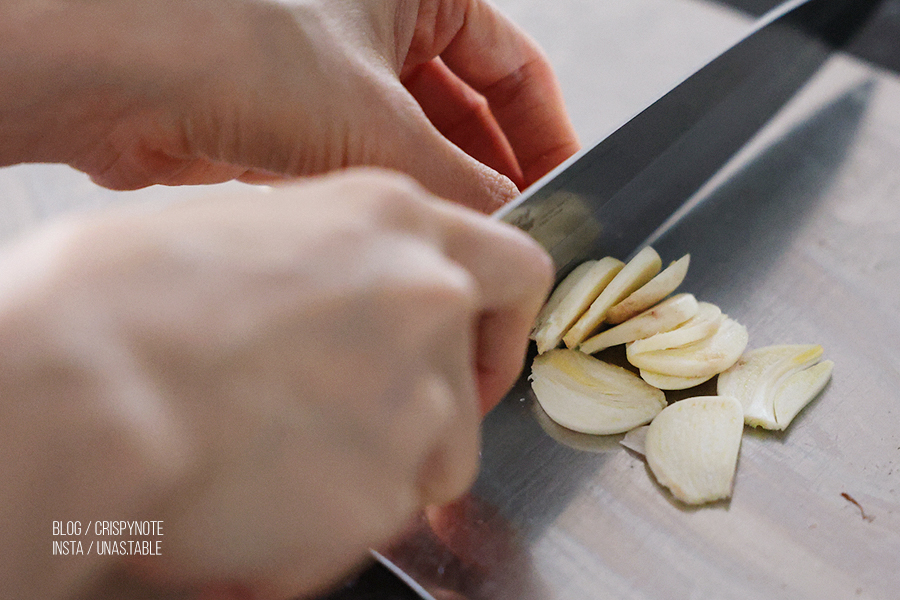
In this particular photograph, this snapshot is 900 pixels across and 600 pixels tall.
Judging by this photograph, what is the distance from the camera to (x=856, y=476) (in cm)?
59

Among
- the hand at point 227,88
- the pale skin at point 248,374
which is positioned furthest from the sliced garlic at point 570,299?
the pale skin at point 248,374

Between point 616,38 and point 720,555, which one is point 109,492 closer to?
point 720,555

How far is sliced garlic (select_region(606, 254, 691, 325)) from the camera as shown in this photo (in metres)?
0.65

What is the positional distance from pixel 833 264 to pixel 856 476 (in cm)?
27

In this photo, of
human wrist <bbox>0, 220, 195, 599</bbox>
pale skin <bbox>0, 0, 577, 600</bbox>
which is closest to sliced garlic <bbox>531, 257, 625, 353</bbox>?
pale skin <bbox>0, 0, 577, 600</bbox>

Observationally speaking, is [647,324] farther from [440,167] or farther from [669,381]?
[440,167]

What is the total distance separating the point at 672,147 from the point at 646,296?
0.67 feet

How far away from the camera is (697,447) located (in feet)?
1.88

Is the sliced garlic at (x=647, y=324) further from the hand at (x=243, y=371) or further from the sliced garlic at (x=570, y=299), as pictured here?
the hand at (x=243, y=371)

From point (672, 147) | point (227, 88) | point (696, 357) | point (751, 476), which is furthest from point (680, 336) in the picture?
point (227, 88)

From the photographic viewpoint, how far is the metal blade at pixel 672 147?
0.62 m

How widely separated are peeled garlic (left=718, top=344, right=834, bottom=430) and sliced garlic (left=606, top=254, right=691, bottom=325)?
0.09 meters

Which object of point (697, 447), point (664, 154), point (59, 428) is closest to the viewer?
point (59, 428)

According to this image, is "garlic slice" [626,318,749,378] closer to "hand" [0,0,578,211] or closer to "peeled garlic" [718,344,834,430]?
"peeled garlic" [718,344,834,430]
